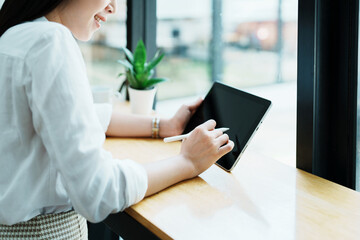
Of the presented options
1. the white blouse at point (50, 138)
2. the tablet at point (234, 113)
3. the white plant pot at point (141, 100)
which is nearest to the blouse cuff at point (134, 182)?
the white blouse at point (50, 138)

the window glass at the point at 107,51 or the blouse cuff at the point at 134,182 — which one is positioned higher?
the window glass at the point at 107,51

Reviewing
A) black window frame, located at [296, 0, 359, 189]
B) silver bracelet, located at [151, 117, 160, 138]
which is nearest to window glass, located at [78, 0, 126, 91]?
silver bracelet, located at [151, 117, 160, 138]

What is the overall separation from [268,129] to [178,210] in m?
1.14

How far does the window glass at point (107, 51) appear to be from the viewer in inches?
89.6

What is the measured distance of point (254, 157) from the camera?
1238 mm

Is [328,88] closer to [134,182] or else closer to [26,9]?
[134,182]

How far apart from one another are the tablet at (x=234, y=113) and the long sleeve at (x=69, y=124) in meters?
0.40

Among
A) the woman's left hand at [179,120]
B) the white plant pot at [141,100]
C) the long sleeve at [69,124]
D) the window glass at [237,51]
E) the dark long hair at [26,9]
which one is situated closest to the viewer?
the long sleeve at [69,124]

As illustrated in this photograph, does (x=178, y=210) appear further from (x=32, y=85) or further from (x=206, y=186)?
(x=32, y=85)

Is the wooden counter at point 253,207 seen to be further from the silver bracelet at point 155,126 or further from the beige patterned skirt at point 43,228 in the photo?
the silver bracelet at point 155,126

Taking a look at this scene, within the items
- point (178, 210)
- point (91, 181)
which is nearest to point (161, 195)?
point (178, 210)

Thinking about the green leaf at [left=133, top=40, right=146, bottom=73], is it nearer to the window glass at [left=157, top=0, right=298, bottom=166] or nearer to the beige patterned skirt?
the window glass at [left=157, top=0, right=298, bottom=166]

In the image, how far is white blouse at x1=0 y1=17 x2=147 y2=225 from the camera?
2.50ft

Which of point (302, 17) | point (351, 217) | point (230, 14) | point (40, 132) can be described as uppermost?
point (230, 14)
